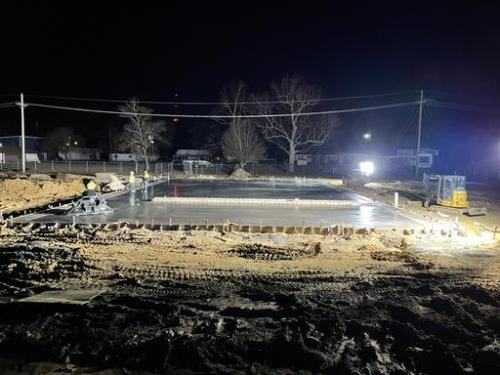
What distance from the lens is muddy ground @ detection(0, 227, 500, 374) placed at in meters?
5.12

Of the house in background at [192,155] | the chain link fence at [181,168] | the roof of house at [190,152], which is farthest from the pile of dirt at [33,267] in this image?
the roof of house at [190,152]

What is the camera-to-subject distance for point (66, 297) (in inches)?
267

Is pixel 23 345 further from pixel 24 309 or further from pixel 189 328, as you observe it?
pixel 189 328

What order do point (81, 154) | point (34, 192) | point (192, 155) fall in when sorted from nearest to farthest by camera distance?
1. point (34, 192)
2. point (192, 155)
3. point (81, 154)

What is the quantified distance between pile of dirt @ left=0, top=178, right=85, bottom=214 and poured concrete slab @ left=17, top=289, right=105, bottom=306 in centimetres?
1148

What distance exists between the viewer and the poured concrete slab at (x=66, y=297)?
6574mm

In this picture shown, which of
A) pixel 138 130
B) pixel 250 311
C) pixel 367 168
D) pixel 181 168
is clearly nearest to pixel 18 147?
pixel 138 130

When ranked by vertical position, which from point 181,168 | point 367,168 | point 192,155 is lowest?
point 181,168

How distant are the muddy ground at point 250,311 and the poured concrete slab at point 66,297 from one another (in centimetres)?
14

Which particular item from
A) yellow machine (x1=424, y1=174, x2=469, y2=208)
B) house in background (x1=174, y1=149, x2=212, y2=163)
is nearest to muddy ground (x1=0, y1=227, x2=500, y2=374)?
yellow machine (x1=424, y1=174, x2=469, y2=208)

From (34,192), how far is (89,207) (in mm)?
8902

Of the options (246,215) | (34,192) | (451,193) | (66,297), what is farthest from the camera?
(34,192)

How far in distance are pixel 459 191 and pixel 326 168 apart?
32948 mm

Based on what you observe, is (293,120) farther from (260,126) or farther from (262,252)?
(262,252)
